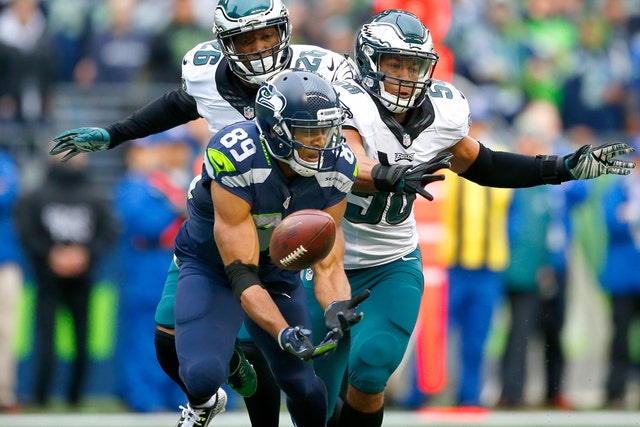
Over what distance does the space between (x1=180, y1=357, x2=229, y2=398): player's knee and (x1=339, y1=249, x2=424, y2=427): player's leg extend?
2.36ft

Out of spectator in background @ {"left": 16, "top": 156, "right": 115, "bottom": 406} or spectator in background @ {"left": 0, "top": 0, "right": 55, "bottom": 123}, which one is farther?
spectator in background @ {"left": 0, "top": 0, "right": 55, "bottom": 123}

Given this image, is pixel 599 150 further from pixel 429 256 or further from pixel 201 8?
pixel 201 8

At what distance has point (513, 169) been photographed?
6.79 metres

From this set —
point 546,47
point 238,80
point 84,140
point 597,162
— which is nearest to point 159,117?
point 84,140

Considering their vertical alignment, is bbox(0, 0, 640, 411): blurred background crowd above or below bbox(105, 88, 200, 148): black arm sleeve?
below

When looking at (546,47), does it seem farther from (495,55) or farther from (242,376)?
(242,376)

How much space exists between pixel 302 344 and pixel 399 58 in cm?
157

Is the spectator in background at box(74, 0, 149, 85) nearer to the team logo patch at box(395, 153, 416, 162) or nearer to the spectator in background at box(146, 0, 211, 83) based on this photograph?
the spectator in background at box(146, 0, 211, 83)

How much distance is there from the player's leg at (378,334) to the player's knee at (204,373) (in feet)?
2.36

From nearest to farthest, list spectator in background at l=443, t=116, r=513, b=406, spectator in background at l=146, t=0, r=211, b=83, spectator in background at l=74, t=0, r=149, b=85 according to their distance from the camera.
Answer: spectator in background at l=443, t=116, r=513, b=406
spectator in background at l=146, t=0, r=211, b=83
spectator in background at l=74, t=0, r=149, b=85

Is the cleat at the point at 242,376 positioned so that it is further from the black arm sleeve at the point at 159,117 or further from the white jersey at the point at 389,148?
the black arm sleeve at the point at 159,117

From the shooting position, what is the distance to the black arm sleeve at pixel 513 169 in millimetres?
6746

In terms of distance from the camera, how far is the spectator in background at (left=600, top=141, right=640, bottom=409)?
10.2 metres

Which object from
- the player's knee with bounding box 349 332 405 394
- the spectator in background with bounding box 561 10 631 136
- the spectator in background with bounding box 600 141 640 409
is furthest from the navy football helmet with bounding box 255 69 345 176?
the spectator in background with bounding box 561 10 631 136
